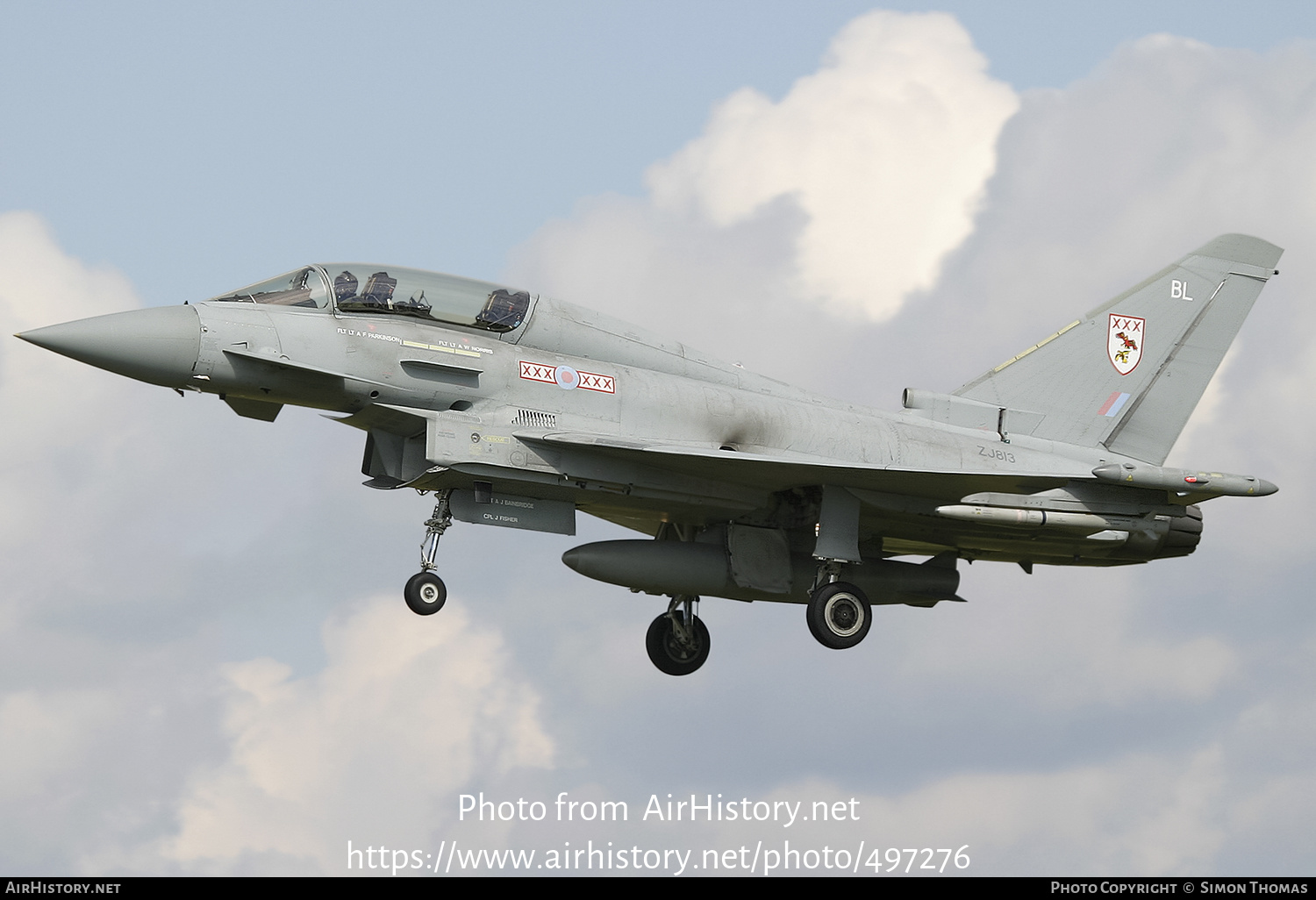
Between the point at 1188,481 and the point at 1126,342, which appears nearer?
the point at 1188,481

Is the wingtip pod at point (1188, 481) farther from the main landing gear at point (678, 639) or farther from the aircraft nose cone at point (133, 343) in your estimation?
the aircraft nose cone at point (133, 343)

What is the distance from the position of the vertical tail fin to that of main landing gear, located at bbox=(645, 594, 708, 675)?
→ 4.99m

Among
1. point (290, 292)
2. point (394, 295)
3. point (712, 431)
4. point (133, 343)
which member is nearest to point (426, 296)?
point (394, 295)

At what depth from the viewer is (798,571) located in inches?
838

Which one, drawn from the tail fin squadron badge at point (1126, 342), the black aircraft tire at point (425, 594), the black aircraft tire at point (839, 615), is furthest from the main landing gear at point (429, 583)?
the tail fin squadron badge at point (1126, 342)

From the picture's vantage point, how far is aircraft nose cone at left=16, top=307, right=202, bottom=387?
17.5m

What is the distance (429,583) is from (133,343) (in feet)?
13.9

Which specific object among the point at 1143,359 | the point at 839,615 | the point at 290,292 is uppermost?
the point at 1143,359

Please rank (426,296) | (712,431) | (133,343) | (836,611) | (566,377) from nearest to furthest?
(133,343), (426,296), (566,377), (712,431), (836,611)

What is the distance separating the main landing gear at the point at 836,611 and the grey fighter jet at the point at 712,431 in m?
0.03

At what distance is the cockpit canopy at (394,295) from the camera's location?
18.4 meters

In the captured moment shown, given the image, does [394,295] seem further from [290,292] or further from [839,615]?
[839,615]

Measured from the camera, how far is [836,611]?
20.1 metres

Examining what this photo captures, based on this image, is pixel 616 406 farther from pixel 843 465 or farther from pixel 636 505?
pixel 843 465
